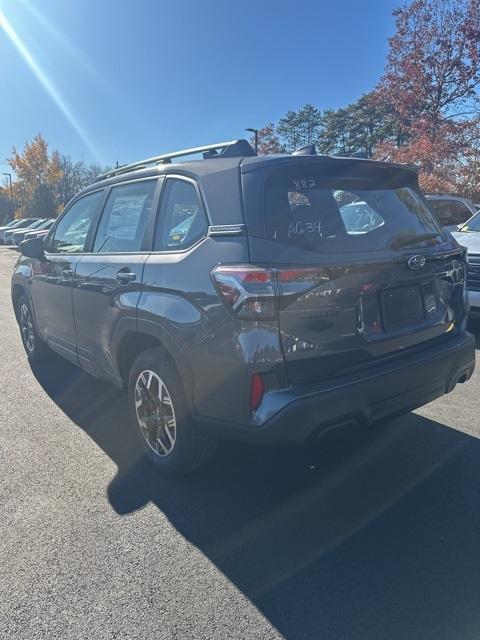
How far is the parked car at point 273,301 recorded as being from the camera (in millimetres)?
2455

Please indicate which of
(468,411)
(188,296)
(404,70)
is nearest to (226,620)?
(188,296)

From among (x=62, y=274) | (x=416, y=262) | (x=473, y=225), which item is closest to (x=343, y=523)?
(x=416, y=262)

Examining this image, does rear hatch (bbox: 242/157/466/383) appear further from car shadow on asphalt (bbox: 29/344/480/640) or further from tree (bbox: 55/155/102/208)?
tree (bbox: 55/155/102/208)

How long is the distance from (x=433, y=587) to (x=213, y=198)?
211 cm

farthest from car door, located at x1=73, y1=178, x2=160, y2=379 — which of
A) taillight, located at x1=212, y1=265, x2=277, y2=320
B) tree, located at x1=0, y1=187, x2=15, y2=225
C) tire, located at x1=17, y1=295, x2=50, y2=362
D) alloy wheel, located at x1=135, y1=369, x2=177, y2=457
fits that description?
tree, located at x1=0, y1=187, x2=15, y2=225

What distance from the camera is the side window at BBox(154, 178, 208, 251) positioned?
2854mm

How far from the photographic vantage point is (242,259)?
2477 mm

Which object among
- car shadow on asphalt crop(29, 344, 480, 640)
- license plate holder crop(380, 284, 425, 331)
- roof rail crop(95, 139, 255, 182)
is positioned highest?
roof rail crop(95, 139, 255, 182)

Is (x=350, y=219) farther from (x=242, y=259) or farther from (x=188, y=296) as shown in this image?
(x=188, y=296)

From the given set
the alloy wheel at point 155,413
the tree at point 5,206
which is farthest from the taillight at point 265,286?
the tree at point 5,206

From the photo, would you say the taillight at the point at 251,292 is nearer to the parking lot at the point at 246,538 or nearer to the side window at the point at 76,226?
the parking lot at the point at 246,538

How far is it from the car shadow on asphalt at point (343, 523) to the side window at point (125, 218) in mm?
1426

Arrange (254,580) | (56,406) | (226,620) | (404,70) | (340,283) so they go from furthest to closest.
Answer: (404,70) < (56,406) < (340,283) < (254,580) < (226,620)

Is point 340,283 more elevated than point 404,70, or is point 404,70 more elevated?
point 404,70
